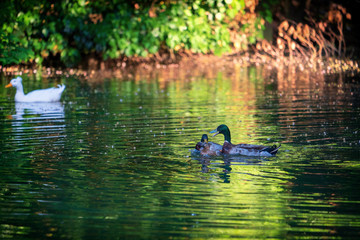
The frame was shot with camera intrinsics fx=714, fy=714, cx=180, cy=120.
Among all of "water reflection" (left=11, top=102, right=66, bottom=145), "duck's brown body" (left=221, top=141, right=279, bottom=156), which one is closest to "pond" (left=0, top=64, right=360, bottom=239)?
"water reflection" (left=11, top=102, right=66, bottom=145)

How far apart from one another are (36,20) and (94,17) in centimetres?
289

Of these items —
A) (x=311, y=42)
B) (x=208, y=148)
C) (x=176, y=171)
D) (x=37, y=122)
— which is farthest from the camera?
(x=311, y=42)

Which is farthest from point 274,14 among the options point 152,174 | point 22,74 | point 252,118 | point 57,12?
point 152,174

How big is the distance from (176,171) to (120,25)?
21534 millimetres

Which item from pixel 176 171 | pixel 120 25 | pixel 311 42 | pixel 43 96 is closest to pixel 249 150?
pixel 176 171

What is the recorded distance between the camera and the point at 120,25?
31062 millimetres

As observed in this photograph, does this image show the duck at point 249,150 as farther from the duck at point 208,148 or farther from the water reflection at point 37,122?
the water reflection at point 37,122

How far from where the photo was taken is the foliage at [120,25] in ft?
100

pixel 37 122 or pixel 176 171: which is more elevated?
pixel 37 122

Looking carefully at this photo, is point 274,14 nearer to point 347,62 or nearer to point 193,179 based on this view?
point 347,62

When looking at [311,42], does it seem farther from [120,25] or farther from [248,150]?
[248,150]

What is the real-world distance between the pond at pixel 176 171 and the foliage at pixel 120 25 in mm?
11413

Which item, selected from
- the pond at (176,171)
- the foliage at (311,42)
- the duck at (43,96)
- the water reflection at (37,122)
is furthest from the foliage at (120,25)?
the pond at (176,171)

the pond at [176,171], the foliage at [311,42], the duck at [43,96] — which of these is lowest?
the pond at [176,171]
